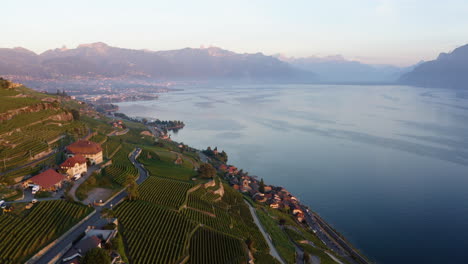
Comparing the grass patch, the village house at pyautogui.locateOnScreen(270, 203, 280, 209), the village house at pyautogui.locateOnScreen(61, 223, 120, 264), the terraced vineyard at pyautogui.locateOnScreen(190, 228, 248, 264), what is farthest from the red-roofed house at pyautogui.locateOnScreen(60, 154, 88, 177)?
the village house at pyautogui.locateOnScreen(270, 203, 280, 209)

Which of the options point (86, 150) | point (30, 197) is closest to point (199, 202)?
point (86, 150)

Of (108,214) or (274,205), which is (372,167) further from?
(108,214)

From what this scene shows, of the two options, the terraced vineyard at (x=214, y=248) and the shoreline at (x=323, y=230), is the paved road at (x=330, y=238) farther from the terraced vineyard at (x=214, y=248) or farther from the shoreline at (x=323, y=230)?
the terraced vineyard at (x=214, y=248)

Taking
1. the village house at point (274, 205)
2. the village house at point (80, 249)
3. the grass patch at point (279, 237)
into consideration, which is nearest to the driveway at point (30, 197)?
the village house at point (80, 249)

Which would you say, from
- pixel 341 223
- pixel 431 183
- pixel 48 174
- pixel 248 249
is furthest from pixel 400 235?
pixel 48 174

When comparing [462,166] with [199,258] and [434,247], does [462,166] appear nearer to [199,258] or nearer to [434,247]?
[434,247]
